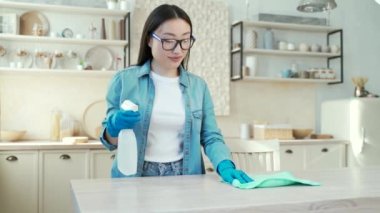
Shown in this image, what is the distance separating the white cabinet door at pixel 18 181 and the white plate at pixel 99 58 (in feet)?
3.38

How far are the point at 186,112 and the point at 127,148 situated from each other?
12.1 inches

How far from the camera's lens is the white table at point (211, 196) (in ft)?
3.69

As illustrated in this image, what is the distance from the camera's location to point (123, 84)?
1.68 metres

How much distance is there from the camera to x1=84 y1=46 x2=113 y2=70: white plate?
12.7 feet

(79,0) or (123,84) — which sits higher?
(79,0)

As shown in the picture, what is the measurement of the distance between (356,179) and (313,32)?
321 centimetres

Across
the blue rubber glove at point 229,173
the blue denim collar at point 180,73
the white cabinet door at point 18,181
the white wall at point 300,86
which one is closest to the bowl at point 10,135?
the white cabinet door at point 18,181

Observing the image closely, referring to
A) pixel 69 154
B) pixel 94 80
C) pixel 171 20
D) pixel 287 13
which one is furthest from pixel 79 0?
pixel 171 20

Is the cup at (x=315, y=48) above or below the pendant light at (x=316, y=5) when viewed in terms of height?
below

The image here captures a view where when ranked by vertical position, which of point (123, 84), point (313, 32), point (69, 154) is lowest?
point (69, 154)

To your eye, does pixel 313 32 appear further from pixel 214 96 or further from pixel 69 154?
pixel 69 154

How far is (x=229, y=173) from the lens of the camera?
153cm

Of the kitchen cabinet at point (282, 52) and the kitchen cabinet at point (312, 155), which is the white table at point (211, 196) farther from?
the kitchen cabinet at point (282, 52)

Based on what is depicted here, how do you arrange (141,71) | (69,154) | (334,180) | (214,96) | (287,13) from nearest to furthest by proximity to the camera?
(334,180) → (141,71) → (69,154) → (214,96) → (287,13)
